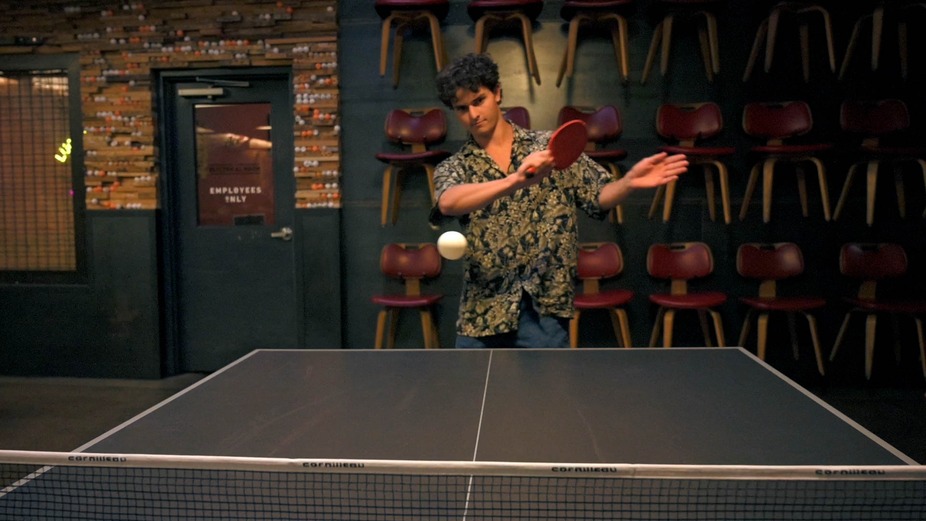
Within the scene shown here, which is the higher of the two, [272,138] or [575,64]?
[575,64]

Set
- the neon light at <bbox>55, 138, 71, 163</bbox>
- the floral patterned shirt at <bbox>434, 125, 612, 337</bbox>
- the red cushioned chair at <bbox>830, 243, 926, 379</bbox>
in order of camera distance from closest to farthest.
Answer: the floral patterned shirt at <bbox>434, 125, 612, 337</bbox> < the red cushioned chair at <bbox>830, 243, 926, 379</bbox> < the neon light at <bbox>55, 138, 71, 163</bbox>

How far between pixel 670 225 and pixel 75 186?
4.62 metres

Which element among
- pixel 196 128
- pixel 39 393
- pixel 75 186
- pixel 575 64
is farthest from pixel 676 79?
pixel 39 393

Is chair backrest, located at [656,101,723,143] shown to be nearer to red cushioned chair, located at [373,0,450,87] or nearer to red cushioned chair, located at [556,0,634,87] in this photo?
red cushioned chair, located at [556,0,634,87]

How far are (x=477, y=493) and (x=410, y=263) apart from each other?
3.76 metres

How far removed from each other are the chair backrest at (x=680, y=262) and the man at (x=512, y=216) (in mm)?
2575

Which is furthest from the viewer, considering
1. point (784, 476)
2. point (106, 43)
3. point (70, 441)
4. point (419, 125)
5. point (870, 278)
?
Result: point (106, 43)

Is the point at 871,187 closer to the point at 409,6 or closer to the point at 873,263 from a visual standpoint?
the point at 873,263

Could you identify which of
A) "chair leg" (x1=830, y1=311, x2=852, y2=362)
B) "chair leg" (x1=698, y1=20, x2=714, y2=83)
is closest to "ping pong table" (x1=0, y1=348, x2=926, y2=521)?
"chair leg" (x1=830, y1=311, x2=852, y2=362)

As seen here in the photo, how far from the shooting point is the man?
2125mm

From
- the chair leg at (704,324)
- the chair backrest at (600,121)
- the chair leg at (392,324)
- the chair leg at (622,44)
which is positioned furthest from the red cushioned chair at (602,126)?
the chair leg at (392,324)

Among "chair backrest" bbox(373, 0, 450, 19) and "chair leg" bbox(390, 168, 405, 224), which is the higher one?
"chair backrest" bbox(373, 0, 450, 19)

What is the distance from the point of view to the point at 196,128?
555 centimetres

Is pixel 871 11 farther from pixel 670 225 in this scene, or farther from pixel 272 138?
pixel 272 138
